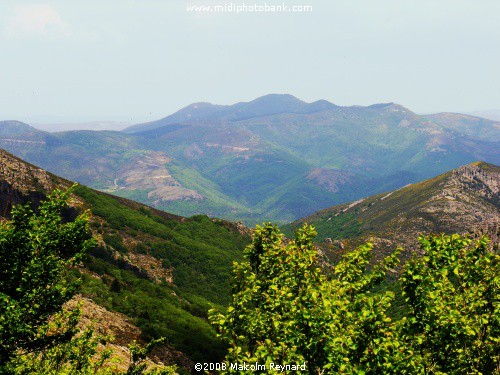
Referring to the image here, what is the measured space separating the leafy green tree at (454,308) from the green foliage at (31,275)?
74.1ft

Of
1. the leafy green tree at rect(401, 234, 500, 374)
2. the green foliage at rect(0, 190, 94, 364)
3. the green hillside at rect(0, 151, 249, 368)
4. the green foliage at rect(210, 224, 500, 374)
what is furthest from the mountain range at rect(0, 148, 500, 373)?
the leafy green tree at rect(401, 234, 500, 374)

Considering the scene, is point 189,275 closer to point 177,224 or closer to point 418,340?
point 177,224

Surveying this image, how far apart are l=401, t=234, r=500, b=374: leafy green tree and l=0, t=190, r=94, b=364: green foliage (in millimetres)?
22579

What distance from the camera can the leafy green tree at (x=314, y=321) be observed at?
55.7 feet

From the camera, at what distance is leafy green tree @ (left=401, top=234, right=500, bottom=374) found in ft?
61.1

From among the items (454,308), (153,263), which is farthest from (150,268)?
(454,308)

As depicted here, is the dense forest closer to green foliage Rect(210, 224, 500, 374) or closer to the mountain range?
green foliage Rect(210, 224, 500, 374)

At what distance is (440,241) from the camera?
21422mm

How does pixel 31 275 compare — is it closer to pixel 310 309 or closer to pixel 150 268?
pixel 310 309

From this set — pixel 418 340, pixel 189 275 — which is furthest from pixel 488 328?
pixel 189 275

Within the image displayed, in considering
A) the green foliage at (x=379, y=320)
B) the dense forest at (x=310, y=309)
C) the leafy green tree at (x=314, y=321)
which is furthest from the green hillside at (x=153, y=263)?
the green foliage at (x=379, y=320)

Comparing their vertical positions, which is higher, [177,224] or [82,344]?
[82,344]

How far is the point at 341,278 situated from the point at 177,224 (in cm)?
14348

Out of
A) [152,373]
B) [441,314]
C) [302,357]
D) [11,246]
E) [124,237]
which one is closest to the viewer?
[302,357]
